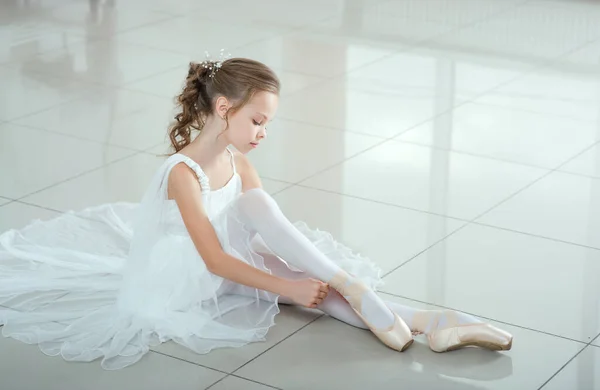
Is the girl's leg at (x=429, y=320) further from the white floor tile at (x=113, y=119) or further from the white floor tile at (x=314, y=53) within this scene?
the white floor tile at (x=314, y=53)

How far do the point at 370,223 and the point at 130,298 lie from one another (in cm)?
92

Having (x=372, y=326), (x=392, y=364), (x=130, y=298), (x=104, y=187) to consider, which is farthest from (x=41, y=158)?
(x=392, y=364)

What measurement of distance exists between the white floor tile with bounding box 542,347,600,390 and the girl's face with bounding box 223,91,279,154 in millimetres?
883

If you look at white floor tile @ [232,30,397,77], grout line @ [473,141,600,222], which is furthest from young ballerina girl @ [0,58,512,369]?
white floor tile @ [232,30,397,77]

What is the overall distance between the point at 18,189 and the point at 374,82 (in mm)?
1812

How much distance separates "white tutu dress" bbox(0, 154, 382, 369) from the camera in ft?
7.99

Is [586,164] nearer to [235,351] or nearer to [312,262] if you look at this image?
[312,262]

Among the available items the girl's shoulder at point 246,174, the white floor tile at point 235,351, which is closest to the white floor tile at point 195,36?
the girl's shoulder at point 246,174

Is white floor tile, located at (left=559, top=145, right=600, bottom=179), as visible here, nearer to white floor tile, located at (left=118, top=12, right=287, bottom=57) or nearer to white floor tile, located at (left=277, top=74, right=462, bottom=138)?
white floor tile, located at (left=277, top=74, right=462, bottom=138)

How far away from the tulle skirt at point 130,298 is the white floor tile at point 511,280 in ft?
0.53

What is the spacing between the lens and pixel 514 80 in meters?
4.68

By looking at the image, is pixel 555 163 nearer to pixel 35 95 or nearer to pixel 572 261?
pixel 572 261

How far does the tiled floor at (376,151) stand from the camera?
7.77ft

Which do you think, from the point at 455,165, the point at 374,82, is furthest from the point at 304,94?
the point at 455,165
